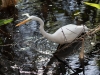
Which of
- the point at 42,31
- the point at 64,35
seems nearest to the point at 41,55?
the point at 42,31

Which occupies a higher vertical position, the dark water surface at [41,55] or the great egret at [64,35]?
the great egret at [64,35]

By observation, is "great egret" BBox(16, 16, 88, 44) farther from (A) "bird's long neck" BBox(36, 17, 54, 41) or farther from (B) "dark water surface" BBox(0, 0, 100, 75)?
(B) "dark water surface" BBox(0, 0, 100, 75)

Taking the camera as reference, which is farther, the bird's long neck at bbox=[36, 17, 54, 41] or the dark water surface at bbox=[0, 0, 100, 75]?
the bird's long neck at bbox=[36, 17, 54, 41]

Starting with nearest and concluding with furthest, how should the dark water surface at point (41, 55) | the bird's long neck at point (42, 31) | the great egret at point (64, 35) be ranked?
the dark water surface at point (41, 55), the bird's long neck at point (42, 31), the great egret at point (64, 35)

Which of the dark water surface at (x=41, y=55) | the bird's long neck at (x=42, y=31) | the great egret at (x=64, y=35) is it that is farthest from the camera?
the great egret at (x=64, y=35)

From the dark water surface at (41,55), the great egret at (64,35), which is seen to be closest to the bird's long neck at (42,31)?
the great egret at (64,35)

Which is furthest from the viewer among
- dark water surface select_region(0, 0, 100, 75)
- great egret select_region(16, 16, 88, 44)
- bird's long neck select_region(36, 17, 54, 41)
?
great egret select_region(16, 16, 88, 44)

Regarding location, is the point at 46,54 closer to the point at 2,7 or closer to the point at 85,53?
the point at 85,53

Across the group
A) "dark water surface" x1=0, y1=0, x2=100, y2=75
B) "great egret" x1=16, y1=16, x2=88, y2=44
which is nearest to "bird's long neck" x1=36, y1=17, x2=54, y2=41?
"great egret" x1=16, y1=16, x2=88, y2=44

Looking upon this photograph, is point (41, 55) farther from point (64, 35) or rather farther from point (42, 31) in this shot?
point (64, 35)

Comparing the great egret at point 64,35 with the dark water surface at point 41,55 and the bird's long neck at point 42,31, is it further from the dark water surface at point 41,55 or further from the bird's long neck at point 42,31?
the dark water surface at point 41,55

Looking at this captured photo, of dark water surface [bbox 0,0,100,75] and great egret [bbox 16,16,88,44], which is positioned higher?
great egret [bbox 16,16,88,44]

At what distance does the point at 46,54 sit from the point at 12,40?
2.86 ft

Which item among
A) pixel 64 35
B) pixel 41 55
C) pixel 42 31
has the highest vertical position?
pixel 42 31
